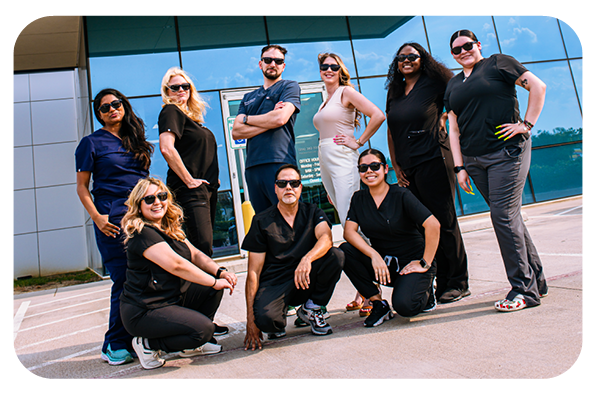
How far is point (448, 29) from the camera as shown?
8.92 metres

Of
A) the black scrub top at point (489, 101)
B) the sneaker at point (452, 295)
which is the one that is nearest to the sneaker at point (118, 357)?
the sneaker at point (452, 295)

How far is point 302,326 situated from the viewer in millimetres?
2955

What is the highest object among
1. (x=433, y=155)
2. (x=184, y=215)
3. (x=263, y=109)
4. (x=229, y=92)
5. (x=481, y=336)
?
(x=229, y=92)

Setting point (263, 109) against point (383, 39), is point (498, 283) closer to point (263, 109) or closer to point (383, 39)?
point (263, 109)

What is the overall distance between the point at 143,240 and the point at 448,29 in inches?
349

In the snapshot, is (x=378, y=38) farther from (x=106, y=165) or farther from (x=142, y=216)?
(x=142, y=216)

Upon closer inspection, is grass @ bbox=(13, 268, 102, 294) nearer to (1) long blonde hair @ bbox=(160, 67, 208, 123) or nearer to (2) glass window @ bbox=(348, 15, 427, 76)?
(1) long blonde hair @ bbox=(160, 67, 208, 123)

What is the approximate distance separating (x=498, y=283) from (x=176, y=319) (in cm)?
269

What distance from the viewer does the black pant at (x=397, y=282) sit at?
262 centimetres

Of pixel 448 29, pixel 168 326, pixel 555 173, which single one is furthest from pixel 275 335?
pixel 555 173

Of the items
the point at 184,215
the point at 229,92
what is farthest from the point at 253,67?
the point at 184,215

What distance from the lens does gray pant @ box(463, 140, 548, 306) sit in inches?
104

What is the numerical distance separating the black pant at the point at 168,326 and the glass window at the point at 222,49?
6.42 m

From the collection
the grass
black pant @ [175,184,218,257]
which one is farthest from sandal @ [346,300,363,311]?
the grass
